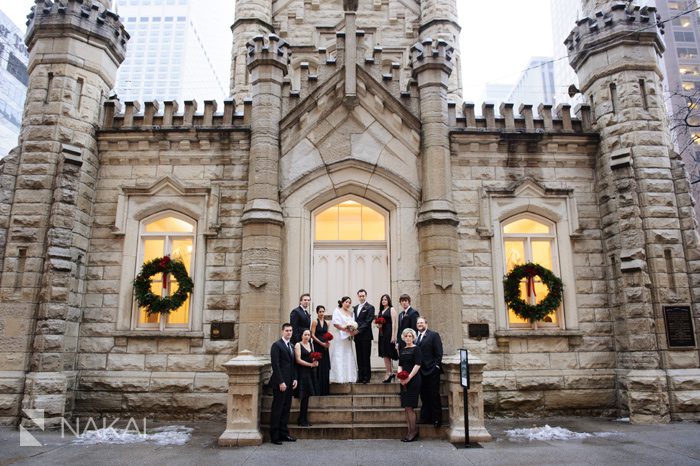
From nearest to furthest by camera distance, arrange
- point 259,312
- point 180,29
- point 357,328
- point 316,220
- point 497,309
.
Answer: point 357,328, point 259,312, point 497,309, point 316,220, point 180,29

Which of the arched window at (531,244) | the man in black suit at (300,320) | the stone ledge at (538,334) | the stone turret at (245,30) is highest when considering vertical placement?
the stone turret at (245,30)

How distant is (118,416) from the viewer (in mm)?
10594

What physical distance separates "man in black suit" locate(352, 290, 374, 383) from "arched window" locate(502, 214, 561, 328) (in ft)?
12.3

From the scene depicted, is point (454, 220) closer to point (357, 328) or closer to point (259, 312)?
point (357, 328)

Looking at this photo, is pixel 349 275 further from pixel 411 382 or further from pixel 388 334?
pixel 411 382

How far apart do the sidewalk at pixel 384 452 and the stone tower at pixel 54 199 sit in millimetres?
1550

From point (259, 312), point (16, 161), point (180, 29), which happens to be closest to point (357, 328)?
point (259, 312)

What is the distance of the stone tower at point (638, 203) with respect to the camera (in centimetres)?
1027

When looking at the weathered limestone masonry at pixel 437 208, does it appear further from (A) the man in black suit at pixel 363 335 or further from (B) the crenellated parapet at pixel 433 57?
(A) the man in black suit at pixel 363 335

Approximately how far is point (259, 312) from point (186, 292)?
1.89 m

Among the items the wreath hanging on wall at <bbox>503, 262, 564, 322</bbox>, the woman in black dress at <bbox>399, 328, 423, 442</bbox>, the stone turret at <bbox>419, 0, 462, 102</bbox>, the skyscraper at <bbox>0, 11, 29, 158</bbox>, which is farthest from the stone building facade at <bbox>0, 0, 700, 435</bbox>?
the skyscraper at <bbox>0, 11, 29, 158</bbox>

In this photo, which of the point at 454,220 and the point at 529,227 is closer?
the point at 454,220

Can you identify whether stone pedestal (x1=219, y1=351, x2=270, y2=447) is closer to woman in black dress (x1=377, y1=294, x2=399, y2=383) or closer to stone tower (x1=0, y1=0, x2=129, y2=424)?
woman in black dress (x1=377, y1=294, x2=399, y2=383)

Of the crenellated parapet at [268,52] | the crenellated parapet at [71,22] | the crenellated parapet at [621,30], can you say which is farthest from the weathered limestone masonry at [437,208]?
the crenellated parapet at [71,22]
